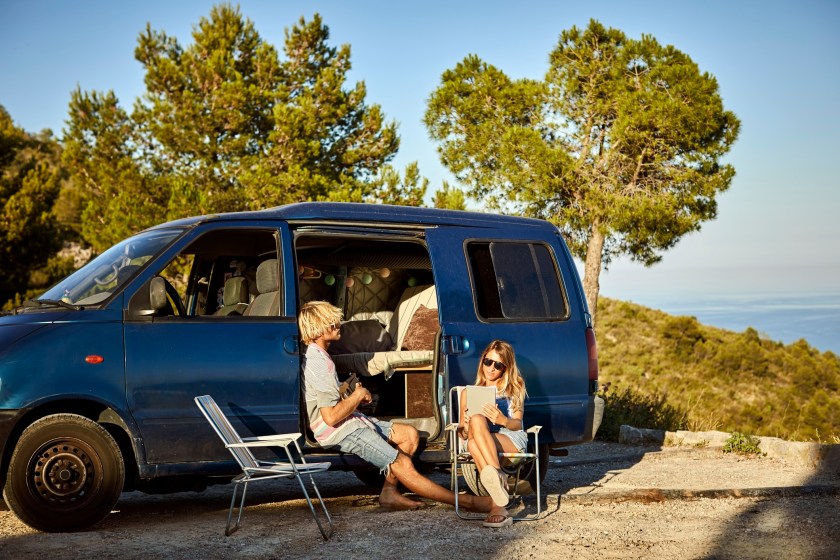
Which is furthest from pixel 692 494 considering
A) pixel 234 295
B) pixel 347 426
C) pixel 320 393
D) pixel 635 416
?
pixel 635 416

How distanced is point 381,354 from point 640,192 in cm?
1515

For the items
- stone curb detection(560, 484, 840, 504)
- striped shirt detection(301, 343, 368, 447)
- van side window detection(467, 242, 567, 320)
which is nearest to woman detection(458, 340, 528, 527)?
van side window detection(467, 242, 567, 320)

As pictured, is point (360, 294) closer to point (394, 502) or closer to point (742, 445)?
point (394, 502)

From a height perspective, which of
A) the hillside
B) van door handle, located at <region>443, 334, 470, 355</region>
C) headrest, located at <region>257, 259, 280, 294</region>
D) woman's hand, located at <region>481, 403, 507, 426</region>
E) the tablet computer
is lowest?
the hillside

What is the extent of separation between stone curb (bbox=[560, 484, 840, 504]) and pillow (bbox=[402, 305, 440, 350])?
5.74 feet

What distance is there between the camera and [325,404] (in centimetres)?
696

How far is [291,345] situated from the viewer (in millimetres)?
6977

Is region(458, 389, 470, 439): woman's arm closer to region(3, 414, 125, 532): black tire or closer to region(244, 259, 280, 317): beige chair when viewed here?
region(244, 259, 280, 317): beige chair

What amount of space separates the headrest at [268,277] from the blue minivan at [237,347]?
0.02 metres

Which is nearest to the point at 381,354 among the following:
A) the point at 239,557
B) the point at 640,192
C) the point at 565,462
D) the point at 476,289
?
the point at 476,289

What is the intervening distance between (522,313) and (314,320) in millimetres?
1875

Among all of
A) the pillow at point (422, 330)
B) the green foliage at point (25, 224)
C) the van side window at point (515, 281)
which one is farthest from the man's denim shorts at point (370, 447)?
the green foliage at point (25, 224)

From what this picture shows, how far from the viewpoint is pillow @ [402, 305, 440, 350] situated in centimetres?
884

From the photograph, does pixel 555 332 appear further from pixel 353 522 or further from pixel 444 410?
pixel 353 522
